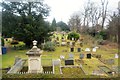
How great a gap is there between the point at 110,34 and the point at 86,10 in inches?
209

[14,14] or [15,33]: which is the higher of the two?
[14,14]

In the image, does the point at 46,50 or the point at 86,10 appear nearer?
the point at 46,50

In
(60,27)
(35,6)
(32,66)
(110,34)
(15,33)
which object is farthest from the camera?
(60,27)

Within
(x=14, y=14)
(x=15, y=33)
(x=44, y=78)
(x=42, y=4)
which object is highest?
(x=42, y=4)

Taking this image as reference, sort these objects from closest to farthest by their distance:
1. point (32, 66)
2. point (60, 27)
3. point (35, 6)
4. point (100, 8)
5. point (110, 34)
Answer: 1. point (32, 66)
2. point (35, 6)
3. point (110, 34)
4. point (100, 8)
5. point (60, 27)

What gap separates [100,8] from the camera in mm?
19859

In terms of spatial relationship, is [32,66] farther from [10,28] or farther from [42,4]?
[42,4]

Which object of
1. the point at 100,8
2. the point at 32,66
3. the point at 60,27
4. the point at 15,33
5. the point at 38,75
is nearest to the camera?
the point at 38,75

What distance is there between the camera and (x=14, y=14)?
39.7 ft

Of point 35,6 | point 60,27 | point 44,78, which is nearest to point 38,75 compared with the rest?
point 44,78

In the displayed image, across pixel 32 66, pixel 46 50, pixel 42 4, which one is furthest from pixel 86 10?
pixel 32 66

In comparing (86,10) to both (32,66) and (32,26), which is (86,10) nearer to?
(32,26)

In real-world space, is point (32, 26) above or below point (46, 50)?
above

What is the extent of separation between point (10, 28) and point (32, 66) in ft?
21.4
